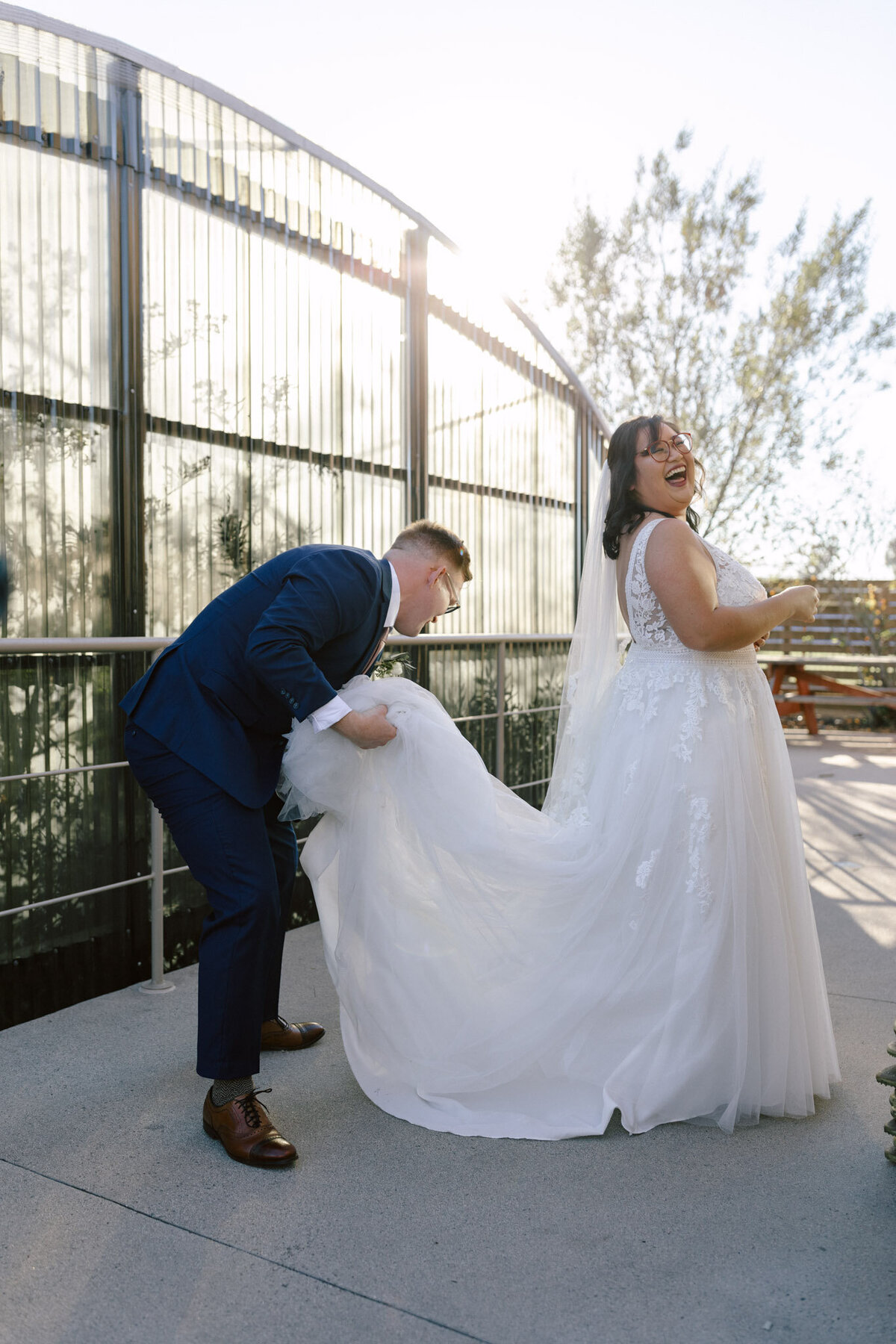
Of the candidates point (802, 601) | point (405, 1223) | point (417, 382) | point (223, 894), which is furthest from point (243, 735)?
point (417, 382)

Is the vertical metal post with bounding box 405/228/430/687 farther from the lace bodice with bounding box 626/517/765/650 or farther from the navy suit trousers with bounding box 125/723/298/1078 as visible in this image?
the navy suit trousers with bounding box 125/723/298/1078

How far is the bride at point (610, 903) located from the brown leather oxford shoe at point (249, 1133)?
30cm

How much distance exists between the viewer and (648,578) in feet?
7.86

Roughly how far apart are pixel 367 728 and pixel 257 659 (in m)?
0.28

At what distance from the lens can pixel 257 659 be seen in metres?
2.00

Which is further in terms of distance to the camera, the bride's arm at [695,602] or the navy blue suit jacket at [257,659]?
the bride's arm at [695,602]

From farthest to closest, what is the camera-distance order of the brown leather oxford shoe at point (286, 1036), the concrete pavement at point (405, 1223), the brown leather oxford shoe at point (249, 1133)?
the brown leather oxford shoe at point (286, 1036), the brown leather oxford shoe at point (249, 1133), the concrete pavement at point (405, 1223)

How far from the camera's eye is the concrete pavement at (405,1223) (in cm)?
153

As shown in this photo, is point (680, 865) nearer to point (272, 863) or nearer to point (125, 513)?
point (272, 863)

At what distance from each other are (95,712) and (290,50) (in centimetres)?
377

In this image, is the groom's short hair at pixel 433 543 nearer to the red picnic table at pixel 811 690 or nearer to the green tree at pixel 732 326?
the red picnic table at pixel 811 690

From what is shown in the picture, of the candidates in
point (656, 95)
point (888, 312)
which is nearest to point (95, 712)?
point (656, 95)

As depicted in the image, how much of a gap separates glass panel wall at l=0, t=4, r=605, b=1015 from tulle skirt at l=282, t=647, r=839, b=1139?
1.21 metres

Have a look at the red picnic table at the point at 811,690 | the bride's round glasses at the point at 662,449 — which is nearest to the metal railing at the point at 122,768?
the bride's round glasses at the point at 662,449
